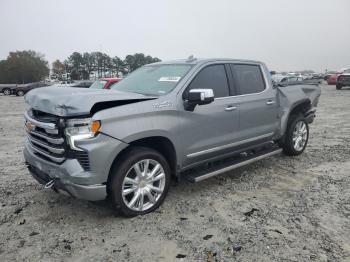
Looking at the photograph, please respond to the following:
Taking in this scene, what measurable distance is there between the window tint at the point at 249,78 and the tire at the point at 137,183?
1912 millimetres

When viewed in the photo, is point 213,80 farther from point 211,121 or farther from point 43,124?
point 43,124

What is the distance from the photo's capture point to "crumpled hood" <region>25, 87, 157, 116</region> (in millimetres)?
3277

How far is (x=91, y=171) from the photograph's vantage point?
133 inches

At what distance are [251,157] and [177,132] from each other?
5.34ft

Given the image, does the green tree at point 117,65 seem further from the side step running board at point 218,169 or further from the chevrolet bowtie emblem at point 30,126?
the chevrolet bowtie emblem at point 30,126

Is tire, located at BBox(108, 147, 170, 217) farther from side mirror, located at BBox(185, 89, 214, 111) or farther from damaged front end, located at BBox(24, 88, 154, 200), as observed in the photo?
side mirror, located at BBox(185, 89, 214, 111)

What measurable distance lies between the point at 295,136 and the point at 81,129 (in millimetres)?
4399

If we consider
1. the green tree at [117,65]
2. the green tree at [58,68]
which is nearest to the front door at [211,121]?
the green tree at [117,65]

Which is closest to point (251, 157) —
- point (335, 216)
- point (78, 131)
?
point (335, 216)

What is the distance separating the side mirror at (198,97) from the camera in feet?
12.8

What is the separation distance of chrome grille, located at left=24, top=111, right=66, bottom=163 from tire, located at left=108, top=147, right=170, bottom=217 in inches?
24.2

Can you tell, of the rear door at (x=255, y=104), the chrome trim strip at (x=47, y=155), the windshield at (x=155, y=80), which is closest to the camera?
the chrome trim strip at (x=47, y=155)

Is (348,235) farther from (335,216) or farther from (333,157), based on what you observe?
(333,157)

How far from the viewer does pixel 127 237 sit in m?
3.43
